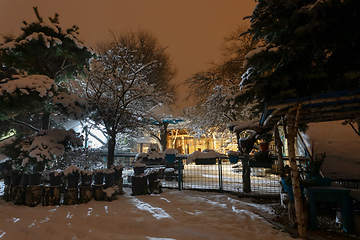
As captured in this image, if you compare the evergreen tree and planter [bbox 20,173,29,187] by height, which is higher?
the evergreen tree

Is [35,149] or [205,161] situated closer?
[35,149]

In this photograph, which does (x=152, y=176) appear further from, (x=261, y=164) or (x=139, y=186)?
(x=261, y=164)

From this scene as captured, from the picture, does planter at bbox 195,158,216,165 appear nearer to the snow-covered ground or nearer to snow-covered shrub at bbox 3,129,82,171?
the snow-covered ground

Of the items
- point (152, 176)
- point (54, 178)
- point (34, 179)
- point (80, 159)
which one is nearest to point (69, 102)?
point (80, 159)

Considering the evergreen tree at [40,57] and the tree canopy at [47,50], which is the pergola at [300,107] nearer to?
the evergreen tree at [40,57]

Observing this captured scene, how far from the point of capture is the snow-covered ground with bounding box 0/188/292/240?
380cm

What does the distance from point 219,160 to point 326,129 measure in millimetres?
4916

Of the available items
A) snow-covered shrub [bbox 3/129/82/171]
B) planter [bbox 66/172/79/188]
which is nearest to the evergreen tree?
snow-covered shrub [bbox 3/129/82/171]

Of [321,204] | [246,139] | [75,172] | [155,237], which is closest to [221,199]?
[246,139]

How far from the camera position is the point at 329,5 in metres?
3.16

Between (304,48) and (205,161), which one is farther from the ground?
(304,48)

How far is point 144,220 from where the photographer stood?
450 cm

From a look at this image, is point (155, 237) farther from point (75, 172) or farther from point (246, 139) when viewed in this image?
point (246, 139)

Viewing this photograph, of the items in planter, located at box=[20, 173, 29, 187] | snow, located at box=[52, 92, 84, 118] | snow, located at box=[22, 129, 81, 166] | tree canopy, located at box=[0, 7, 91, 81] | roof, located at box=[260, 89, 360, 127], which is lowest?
planter, located at box=[20, 173, 29, 187]
